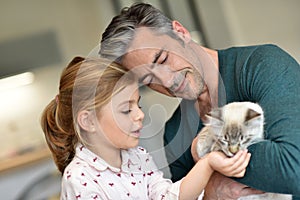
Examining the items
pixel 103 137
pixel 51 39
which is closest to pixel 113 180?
pixel 103 137

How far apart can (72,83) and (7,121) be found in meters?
1.43

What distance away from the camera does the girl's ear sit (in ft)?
2.51

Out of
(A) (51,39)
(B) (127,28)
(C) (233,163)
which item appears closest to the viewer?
(C) (233,163)

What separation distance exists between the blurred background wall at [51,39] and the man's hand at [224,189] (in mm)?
1003

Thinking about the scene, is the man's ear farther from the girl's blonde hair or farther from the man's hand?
the man's hand

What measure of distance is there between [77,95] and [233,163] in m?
0.26

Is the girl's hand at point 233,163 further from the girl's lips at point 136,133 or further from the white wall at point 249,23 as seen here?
the white wall at point 249,23

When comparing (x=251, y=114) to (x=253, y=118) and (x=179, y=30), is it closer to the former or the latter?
(x=253, y=118)

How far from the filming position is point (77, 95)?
0.75 m

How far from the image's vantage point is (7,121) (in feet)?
6.86

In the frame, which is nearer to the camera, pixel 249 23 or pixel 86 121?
pixel 86 121

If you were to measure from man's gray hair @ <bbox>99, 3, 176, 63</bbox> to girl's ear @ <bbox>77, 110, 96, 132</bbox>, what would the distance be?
0.36 feet

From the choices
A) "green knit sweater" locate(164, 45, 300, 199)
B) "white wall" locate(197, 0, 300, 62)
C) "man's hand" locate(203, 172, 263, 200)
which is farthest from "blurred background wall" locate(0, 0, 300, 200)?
"man's hand" locate(203, 172, 263, 200)

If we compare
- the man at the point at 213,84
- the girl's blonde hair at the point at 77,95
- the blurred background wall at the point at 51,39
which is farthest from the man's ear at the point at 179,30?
the blurred background wall at the point at 51,39
